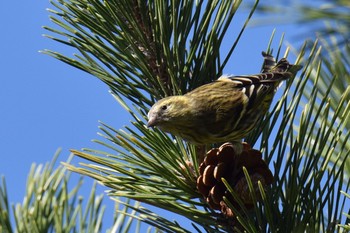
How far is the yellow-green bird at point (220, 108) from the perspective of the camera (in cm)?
178

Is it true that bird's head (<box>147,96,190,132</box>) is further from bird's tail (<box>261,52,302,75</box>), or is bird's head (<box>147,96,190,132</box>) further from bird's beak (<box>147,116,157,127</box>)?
bird's tail (<box>261,52,302,75</box>)

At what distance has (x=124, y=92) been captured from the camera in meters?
1.71

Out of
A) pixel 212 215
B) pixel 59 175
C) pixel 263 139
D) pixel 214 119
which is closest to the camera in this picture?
pixel 212 215

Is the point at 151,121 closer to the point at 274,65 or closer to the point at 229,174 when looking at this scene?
the point at 229,174

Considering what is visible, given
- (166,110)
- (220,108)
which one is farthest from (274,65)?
(220,108)

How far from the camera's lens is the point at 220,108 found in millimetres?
2215

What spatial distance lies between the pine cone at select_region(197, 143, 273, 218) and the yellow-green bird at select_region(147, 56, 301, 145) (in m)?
0.20

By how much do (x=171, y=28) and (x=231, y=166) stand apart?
424 millimetres

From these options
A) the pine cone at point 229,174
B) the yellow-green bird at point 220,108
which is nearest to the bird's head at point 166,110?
the yellow-green bird at point 220,108

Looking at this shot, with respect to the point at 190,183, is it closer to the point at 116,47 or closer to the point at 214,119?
the point at 116,47

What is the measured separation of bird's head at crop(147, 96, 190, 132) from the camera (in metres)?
1.65

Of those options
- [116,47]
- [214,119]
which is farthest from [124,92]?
[214,119]

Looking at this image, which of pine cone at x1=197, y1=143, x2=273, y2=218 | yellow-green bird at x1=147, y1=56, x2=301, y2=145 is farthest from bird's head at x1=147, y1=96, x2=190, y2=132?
pine cone at x1=197, y1=143, x2=273, y2=218

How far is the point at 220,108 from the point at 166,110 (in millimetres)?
493
